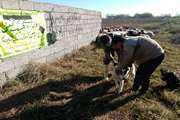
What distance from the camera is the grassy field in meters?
5.13

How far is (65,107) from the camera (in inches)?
213

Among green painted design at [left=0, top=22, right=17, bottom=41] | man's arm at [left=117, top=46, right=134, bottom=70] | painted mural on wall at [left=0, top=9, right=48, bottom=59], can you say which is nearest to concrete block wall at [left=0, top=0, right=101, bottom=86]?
painted mural on wall at [left=0, top=9, right=48, bottom=59]

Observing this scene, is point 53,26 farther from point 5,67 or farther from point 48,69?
point 5,67

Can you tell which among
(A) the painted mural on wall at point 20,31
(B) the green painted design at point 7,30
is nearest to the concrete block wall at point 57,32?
(A) the painted mural on wall at point 20,31

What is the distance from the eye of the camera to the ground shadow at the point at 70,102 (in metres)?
5.07

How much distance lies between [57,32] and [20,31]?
2.54 meters

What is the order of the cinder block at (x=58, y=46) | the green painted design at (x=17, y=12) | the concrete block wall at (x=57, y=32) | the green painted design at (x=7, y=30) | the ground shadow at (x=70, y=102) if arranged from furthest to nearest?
the cinder block at (x=58, y=46) → the concrete block wall at (x=57, y=32) → the green painted design at (x=17, y=12) → the green painted design at (x=7, y=30) → the ground shadow at (x=70, y=102)

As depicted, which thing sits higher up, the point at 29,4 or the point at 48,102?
the point at 29,4

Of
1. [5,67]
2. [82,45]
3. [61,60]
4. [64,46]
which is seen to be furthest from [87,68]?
[82,45]

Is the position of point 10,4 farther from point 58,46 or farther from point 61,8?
point 61,8

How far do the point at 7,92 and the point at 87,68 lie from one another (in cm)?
292

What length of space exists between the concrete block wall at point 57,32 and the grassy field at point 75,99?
0.95ft

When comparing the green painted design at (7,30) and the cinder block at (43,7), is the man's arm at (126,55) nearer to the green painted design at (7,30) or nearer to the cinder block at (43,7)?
the green painted design at (7,30)

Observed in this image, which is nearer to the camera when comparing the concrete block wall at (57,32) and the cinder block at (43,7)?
the concrete block wall at (57,32)
